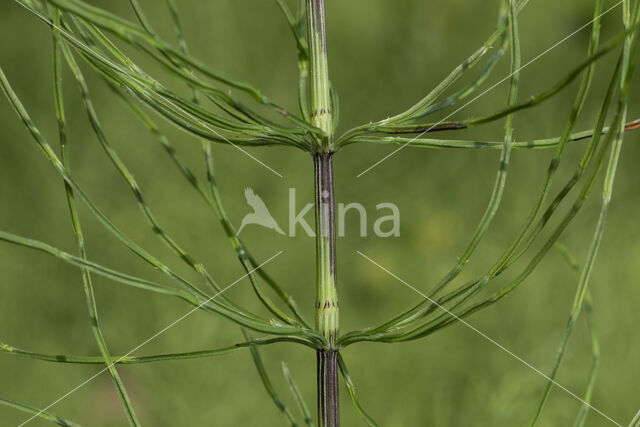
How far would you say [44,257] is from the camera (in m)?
1.01

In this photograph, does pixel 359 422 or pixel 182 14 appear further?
pixel 182 14

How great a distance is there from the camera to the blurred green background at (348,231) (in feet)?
2.82

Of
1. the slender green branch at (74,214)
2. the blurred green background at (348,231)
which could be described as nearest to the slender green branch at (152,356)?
the slender green branch at (74,214)

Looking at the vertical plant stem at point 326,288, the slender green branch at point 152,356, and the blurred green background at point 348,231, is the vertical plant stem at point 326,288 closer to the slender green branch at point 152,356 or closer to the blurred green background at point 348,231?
the slender green branch at point 152,356

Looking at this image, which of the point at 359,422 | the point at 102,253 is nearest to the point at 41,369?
the point at 102,253

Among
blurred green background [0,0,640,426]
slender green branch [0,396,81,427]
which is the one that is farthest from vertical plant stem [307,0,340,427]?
blurred green background [0,0,640,426]

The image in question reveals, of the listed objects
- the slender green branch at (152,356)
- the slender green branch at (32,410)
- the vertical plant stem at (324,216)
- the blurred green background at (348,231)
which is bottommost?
the slender green branch at (32,410)

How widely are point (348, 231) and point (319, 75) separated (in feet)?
2.52

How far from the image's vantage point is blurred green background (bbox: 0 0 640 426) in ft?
2.82

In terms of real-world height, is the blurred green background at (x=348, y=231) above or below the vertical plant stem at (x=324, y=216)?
above

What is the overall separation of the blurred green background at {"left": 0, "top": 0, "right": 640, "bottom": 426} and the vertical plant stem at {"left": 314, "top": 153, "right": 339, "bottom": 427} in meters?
0.56

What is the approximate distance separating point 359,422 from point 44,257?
550 mm

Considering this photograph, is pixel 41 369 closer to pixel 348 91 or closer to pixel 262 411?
pixel 262 411

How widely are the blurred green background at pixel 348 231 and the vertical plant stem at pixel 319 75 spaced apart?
62 cm
